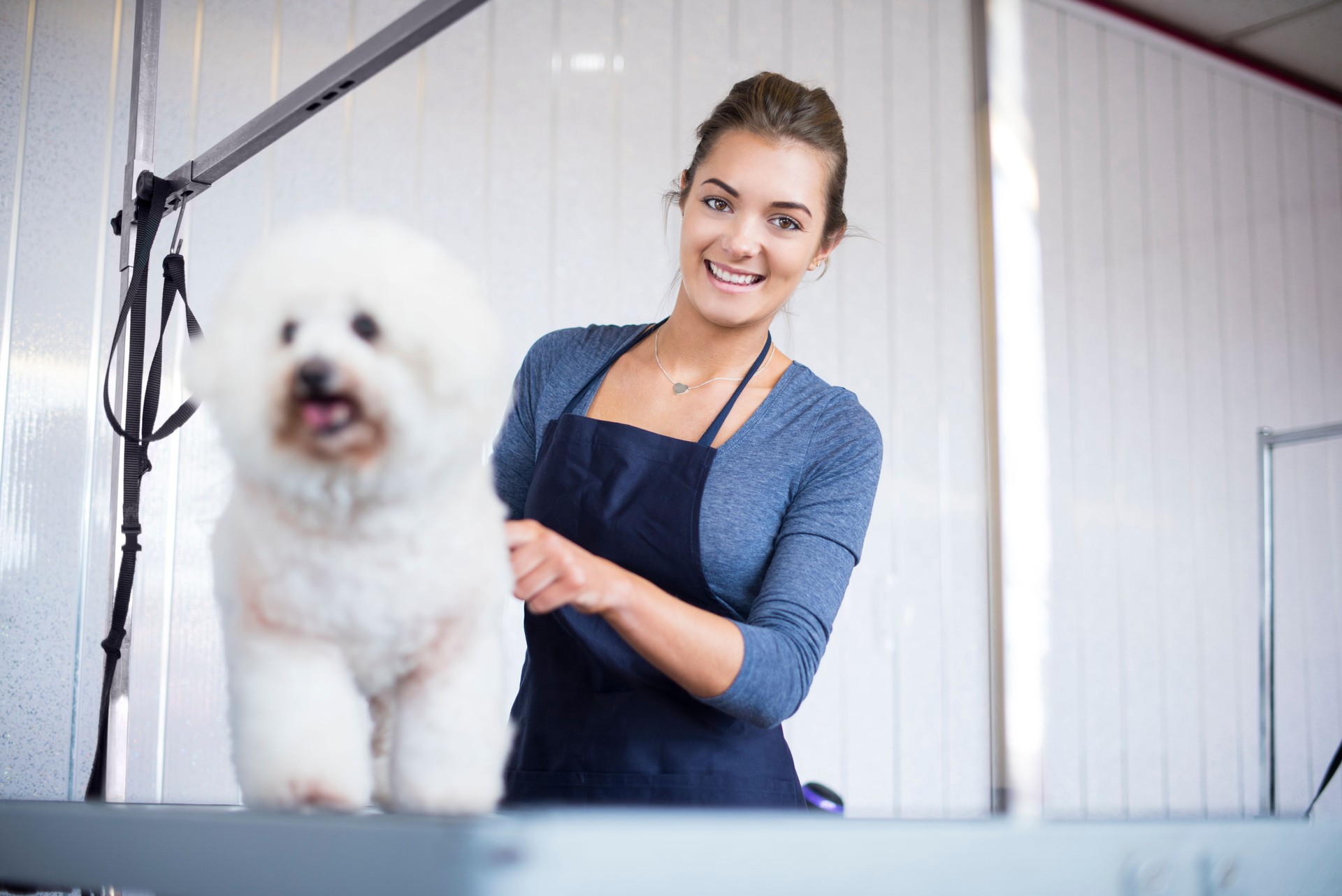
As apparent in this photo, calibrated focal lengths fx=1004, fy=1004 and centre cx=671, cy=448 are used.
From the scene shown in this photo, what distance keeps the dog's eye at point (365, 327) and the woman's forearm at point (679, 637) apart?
1.12ft

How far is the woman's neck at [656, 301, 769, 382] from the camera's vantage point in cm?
121

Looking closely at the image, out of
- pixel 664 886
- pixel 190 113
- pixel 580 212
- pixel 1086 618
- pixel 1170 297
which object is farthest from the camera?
pixel 1170 297

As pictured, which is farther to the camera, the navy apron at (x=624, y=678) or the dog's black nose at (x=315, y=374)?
the navy apron at (x=624, y=678)

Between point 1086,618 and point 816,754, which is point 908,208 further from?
point 816,754

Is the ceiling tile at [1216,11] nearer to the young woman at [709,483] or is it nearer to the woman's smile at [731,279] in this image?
the young woman at [709,483]

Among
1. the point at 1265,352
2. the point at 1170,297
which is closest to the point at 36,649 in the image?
the point at 1170,297

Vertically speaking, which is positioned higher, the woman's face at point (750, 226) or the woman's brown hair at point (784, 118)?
A: the woman's brown hair at point (784, 118)

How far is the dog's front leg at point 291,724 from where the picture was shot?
496 millimetres

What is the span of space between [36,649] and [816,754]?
1833mm

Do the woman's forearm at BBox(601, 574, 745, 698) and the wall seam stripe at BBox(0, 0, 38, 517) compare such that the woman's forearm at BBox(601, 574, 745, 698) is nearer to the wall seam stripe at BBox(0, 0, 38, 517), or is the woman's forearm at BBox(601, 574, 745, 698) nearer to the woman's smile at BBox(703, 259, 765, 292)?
the woman's smile at BBox(703, 259, 765, 292)

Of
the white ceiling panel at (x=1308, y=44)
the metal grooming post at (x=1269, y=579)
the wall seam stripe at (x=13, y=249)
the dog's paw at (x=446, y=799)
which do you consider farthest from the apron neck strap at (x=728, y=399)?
the white ceiling panel at (x=1308, y=44)

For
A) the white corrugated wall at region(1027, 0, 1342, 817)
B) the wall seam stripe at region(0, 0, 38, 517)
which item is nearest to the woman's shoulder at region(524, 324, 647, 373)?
the wall seam stripe at region(0, 0, 38, 517)

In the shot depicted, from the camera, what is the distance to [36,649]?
1.95 m

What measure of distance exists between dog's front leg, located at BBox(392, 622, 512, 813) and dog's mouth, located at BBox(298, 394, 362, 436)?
137 millimetres
